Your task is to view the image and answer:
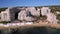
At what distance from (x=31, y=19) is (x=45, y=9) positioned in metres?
6.79

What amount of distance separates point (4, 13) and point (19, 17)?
332 cm

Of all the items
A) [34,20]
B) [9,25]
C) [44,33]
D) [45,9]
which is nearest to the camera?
[44,33]

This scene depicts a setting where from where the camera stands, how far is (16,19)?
142ft

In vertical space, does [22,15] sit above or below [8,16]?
above

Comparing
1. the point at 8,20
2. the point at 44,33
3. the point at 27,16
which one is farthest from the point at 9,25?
the point at 44,33

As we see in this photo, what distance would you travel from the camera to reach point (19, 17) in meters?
43.1

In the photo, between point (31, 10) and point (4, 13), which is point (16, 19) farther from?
point (31, 10)

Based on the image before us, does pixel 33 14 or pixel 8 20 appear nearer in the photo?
pixel 8 20

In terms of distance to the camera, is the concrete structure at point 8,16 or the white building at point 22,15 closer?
the concrete structure at point 8,16

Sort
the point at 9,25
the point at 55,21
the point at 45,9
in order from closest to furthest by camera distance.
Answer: the point at 9,25 < the point at 55,21 < the point at 45,9

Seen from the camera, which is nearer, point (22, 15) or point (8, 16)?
point (8, 16)

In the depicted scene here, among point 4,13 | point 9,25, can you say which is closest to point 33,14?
point 4,13

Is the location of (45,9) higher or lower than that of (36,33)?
higher

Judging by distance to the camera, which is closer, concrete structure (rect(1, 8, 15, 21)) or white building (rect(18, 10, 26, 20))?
concrete structure (rect(1, 8, 15, 21))
